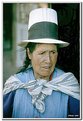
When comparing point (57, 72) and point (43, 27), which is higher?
point (43, 27)

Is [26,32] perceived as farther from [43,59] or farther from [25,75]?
[25,75]

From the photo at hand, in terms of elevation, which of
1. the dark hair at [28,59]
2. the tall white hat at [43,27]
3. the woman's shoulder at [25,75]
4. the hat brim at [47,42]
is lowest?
the woman's shoulder at [25,75]

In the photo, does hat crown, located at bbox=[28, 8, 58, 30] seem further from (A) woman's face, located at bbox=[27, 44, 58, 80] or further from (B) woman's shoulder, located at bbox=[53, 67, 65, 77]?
(B) woman's shoulder, located at bbox=[53, 67, 65, 77]

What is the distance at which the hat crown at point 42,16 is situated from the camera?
3.73 m

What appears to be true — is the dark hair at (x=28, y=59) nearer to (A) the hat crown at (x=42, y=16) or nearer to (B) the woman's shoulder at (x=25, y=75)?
(B) the woman's shoulder at (x=25, y=75)

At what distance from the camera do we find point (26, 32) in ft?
12.4

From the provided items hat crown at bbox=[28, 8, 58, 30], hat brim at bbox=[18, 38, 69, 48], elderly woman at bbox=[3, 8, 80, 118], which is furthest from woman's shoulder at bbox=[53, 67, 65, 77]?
hat crown at bbox=[28, 8, 58, 30]

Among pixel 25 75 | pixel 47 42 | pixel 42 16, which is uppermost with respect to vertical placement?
pixel 42 16

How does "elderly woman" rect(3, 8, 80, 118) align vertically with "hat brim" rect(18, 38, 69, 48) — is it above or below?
below

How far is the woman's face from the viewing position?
3732mm

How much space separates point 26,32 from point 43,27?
0.66 feet

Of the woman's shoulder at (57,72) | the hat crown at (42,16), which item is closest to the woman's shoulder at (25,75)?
the woman's shoulder at (57,72)

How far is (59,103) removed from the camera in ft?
12.3

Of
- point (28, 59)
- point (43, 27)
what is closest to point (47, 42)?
point (43, 27)
